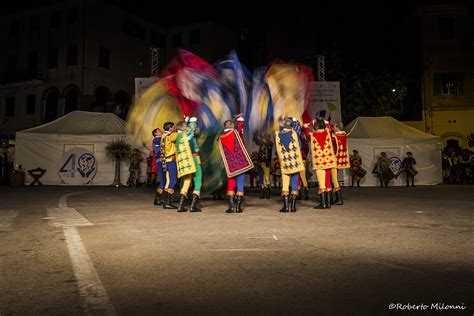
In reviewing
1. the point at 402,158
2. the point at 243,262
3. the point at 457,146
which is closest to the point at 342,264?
the point at 243,262

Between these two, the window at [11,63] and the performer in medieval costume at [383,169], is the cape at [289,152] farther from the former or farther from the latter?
the window at [11,63]

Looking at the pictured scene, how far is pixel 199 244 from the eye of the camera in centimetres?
498

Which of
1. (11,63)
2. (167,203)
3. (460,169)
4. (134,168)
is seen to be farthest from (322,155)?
(11,63)

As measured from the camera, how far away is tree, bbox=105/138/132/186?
19.5 meters

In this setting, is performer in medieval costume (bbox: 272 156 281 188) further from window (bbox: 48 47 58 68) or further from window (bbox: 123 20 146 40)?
window (bbox: 48 47 58 68)

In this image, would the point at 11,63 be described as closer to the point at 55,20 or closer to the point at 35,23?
the point at 35,23

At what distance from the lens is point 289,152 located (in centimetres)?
859

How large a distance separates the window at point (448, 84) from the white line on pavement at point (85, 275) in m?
29.1

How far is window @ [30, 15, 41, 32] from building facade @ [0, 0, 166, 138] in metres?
0.09

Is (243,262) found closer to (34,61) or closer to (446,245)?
(446,245)

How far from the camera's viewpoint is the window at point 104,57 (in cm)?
3438

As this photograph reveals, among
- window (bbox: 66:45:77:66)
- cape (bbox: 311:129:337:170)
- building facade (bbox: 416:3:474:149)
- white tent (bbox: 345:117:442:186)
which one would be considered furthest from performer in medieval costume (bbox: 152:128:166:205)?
window (bbox: 66:45:77:66)

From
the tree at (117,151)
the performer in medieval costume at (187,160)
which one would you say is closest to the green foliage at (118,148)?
the tree at (117,151)

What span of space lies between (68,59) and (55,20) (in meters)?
4.06
